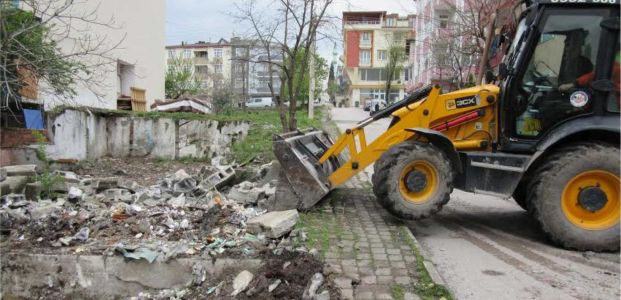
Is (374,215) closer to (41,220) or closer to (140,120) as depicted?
(41,220)

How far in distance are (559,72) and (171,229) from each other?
473 centimetres

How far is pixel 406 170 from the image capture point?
6164 mm

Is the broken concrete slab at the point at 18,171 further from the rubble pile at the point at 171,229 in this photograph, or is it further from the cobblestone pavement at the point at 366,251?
the cobblestone pavement at the point at 366,251

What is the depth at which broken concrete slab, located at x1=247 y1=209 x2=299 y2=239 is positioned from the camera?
5.32 meters

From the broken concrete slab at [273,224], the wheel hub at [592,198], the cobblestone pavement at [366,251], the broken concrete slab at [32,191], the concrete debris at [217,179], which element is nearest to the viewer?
the cobblestone pavement at [366,251]

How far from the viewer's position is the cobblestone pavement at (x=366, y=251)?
4341 mm

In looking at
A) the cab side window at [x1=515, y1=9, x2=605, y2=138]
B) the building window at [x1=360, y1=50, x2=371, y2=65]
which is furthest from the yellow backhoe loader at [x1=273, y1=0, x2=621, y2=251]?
the building window at [x1=360, y1=50, x2=371, y2=65]

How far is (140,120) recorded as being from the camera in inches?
535

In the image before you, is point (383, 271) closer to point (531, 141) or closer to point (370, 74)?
point (531, 141)

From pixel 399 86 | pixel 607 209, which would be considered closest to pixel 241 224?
pixel 607 209

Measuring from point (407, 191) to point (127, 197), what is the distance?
13.0 ft

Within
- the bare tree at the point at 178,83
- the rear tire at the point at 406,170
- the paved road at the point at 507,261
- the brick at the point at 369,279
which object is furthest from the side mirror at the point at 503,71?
the bare tree at the point at 178,83

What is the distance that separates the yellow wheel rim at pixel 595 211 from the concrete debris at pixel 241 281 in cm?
358

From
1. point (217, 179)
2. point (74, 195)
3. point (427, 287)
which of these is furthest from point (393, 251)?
point (74, 195)
